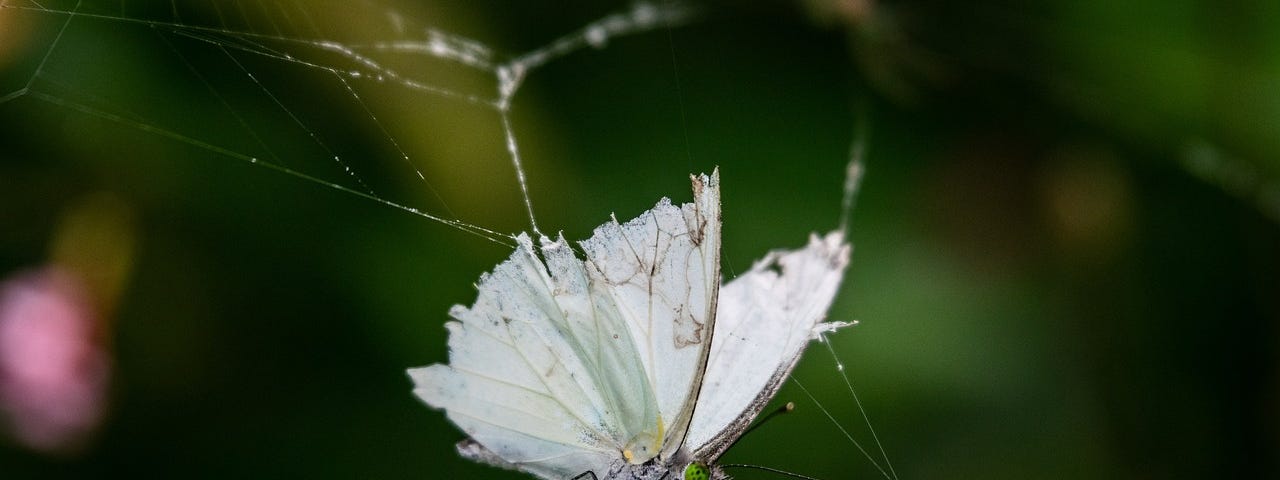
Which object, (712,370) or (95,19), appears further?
(95,19)

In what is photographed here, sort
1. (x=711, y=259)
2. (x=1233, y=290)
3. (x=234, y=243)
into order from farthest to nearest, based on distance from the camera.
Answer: (x=1233, y=290)
(x=234, y=243)
(x=711, y=259)

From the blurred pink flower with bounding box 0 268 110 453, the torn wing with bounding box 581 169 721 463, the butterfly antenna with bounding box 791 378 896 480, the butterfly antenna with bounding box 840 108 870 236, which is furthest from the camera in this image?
the butterfly antenna with bounding box 840 108 870 236

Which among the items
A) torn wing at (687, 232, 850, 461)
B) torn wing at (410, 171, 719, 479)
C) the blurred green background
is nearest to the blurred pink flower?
the blurred green background

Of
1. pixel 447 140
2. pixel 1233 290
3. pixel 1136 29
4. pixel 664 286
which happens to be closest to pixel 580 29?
pixel 447 140

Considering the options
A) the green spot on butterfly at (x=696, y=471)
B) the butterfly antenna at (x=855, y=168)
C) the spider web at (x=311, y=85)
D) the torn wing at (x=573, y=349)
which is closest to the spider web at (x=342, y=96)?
the spider web at (x=311, y=85)

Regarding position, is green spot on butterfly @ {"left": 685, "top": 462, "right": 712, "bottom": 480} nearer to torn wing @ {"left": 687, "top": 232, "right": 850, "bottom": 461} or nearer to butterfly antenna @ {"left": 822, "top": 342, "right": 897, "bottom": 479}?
torn wing @ {"left": 687, "top": 232, "right": 850, "bottom": 461}

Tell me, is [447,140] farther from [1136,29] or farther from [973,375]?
[1136,29]

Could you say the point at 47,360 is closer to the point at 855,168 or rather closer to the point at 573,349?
the point at 573,349
